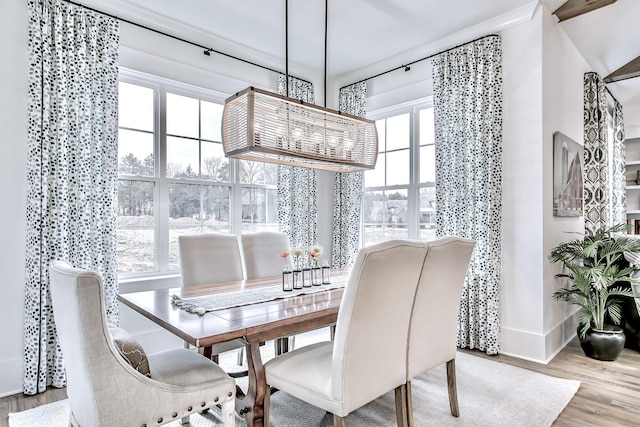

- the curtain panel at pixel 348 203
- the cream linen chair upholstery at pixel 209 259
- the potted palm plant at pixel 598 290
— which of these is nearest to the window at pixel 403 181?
the curtain panel at pixel 348 203

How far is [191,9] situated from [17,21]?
1.22 m

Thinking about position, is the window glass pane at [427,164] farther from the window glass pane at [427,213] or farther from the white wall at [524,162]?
the white wall at [524,162]

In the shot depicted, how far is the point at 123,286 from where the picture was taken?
122 inches

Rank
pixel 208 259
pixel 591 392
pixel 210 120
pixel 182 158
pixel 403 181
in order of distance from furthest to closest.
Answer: pixel 403 181 → pixel 210 120 → pixel 182 158 → pixel 208 259 → pixel 591 392

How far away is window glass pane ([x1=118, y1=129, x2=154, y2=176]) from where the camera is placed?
3189mm

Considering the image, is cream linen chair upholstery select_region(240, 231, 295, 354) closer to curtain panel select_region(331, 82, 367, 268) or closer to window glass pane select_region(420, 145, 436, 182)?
curtain panel select_region(331, 82, 367, 268)

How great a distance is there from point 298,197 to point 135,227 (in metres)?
1.70

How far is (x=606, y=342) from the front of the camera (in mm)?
3045

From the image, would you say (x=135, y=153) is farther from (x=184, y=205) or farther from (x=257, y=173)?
(x=257, y=173)

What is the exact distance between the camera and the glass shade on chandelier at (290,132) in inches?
87.0

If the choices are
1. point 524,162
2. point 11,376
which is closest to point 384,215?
point 524,162

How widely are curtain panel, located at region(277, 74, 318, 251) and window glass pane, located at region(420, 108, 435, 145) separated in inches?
50.4

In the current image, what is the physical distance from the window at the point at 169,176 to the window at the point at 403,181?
1.48 metres

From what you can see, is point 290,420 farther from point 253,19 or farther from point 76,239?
point 253,19
